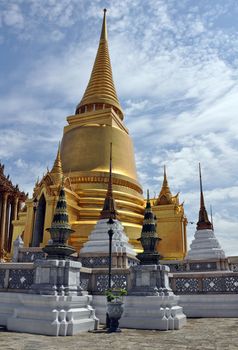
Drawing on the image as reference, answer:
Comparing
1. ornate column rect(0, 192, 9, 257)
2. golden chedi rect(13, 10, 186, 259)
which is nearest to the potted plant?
golden chedi rect(13, 10, 186, 259)

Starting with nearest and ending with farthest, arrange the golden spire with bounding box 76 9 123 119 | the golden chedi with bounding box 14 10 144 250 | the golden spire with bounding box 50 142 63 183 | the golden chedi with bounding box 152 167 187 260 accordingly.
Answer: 1. the golden chedi with bounding box 14 10 144 250
2. the golden spire with bounding box 50 142 63 183
3. the golden chedi with bounding box 152 167 187 260
4. the golden spire with bounding box 76 9 123 119

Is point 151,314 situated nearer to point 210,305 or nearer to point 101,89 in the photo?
point 210,305

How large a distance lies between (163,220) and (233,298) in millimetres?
11878

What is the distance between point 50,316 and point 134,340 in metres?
1.92

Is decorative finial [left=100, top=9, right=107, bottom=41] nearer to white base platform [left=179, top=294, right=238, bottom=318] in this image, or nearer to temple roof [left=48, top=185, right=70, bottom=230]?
temple roof [left=48, top=185, right=70, bottom=230]

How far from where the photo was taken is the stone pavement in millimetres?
6012

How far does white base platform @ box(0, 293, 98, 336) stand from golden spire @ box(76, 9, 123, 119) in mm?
23334

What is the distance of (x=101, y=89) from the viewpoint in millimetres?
30922

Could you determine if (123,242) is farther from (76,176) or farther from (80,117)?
(80,117)

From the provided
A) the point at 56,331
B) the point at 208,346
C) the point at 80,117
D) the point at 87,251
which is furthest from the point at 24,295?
the point at 80,117

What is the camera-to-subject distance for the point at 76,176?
951 inches

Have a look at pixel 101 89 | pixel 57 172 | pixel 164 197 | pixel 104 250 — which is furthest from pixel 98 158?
pixel 104 250

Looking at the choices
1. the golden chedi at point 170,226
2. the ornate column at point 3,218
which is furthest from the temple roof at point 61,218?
the ornate column at point 3,218

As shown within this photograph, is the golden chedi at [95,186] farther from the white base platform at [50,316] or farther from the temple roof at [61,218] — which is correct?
the white base platform at [50,316]
